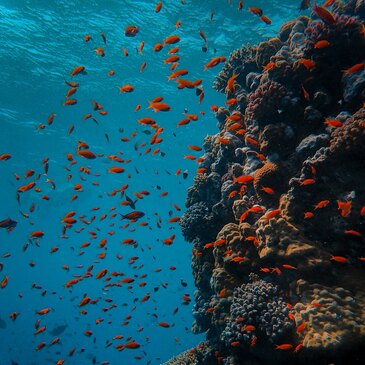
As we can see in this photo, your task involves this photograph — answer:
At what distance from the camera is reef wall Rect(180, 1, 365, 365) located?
5.46m

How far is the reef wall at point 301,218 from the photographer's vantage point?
5.46 meters

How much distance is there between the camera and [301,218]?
6316mm

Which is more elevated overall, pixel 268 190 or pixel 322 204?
pixel 268 190

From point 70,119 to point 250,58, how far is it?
25.3 m

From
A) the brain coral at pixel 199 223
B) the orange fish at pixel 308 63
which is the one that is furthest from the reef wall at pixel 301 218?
the brain coral at pixel 199 223

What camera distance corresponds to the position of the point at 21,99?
27.3 meters

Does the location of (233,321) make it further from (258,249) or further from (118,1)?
(118,1)

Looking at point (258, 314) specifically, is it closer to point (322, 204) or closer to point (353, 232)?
point (353, 232)

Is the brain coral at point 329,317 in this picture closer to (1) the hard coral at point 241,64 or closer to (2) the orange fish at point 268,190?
(2) the orange fish at point 268,190

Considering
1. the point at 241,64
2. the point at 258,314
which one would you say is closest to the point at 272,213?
the point at 258,314

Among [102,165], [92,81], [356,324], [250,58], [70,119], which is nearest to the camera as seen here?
[356,324]

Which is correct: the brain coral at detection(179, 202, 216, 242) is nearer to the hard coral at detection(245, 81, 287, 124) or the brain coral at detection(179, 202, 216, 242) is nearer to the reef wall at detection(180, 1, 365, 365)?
the reef wall at detection(180, 1, 365, 365)

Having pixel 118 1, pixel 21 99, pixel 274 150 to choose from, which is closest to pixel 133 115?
pixel 21 99

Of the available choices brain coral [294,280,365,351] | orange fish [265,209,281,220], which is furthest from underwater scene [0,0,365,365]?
orange fish [265,209,281,220]
